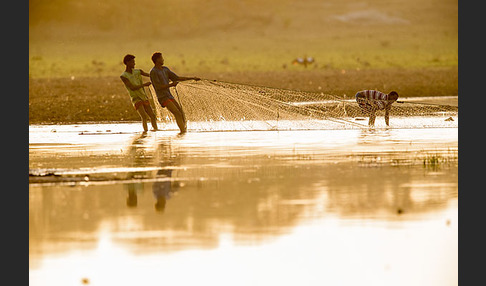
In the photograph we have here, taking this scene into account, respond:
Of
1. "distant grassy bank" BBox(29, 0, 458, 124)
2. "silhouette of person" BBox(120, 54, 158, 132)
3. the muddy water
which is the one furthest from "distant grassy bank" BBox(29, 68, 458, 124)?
the muddy water

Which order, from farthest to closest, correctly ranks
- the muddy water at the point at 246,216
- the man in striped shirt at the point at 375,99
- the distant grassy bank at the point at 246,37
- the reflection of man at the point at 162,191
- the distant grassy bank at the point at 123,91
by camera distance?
the distant grassy bank at the point at 246,37, the distant grassy bank at the point at 123,91, the man in striped shirt at the point at 375,99, the reflection of man at the point at 162,191, the muddy water at the point at 246,216

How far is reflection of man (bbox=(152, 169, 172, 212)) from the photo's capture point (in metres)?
12.5

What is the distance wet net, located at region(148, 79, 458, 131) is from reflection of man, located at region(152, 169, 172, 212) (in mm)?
7165

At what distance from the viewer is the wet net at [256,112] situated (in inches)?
923

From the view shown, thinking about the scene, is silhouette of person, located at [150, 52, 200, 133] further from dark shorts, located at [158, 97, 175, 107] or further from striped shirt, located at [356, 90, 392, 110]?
striped shirt, located at [356, 90, 392, 110]

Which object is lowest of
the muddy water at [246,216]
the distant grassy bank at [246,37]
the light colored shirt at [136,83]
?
the muddy water at [246,216]

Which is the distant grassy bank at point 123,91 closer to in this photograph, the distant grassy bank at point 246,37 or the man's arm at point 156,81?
the distant grassy bank at point 246,37

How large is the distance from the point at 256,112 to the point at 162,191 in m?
11.8

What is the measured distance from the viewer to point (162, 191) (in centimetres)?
1352

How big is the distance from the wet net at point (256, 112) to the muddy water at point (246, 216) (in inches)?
166

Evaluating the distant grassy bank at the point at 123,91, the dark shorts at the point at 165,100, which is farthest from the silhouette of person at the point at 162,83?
the distant grassy bank at the point at 123,91

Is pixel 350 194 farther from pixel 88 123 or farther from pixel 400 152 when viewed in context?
pixel 88 123

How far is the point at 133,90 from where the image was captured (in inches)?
938

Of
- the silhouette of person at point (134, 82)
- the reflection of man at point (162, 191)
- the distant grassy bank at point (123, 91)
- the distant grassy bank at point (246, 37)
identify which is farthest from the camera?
the distant grassy bank at point (246, 37)
